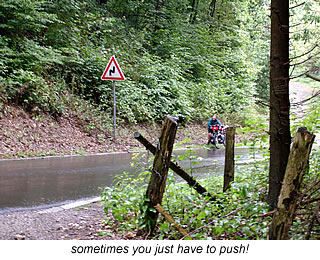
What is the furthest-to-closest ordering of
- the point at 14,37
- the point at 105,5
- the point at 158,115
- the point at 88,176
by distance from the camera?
the point at 105,5, the point at 158,115, the point at 14,37, the point at 88,176

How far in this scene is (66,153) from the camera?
1352cm

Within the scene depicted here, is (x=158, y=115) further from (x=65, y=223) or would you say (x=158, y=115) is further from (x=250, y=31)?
(x=250, y=31)

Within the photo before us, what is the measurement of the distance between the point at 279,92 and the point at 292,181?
86.4 inches

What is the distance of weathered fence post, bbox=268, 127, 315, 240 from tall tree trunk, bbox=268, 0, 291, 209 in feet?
6.42

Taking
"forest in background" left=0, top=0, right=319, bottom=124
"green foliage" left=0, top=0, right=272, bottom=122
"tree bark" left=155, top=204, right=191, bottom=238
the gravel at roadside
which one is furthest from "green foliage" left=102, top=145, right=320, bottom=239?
"green foliage" left=0, top=0, right=272, bottom=122

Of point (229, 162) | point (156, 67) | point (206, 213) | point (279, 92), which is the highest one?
point (156, 67)

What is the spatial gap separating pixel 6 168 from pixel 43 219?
4.83 metres

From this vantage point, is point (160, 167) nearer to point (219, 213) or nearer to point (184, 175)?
point (184, 175)

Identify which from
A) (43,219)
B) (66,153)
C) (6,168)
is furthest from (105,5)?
(43,219)

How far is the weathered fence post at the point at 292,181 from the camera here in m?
3.51

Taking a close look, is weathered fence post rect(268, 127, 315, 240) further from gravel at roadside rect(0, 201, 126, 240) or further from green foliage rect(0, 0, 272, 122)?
green foliage rect(0, 0, 272, 122)

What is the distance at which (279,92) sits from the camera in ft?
17.8

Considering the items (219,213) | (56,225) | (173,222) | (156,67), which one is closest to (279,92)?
(219,213)

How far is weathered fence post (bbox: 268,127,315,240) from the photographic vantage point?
3.51 m
